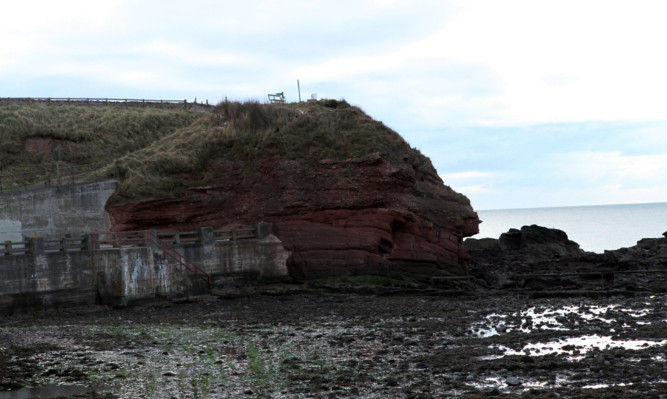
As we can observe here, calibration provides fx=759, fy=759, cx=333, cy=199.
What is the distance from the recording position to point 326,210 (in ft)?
133

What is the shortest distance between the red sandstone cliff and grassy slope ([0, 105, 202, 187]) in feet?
56.1

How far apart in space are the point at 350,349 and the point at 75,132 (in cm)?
4675

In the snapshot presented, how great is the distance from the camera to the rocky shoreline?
1680 centimetres

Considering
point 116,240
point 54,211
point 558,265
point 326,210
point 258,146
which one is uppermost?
point 258,146

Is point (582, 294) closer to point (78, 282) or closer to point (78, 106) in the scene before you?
point (78, 282)

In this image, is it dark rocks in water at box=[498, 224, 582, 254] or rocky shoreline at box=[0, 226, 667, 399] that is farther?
A: dark rocks in water at box=[498, 224, 582, 254]

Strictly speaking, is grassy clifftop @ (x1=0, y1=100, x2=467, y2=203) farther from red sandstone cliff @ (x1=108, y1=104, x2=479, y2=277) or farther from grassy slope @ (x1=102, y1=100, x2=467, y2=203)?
red sandstone cliff @ (x1=108, y1=104, x2=479, y2=277)

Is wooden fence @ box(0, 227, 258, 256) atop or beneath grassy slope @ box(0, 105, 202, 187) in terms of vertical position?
beneath

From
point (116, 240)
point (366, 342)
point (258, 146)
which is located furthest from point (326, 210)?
point (366, 342)

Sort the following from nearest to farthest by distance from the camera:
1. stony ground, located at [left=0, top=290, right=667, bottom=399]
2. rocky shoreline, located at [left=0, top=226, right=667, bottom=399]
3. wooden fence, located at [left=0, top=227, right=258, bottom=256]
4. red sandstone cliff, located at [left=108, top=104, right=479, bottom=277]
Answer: stony ground, located at [left=0, top=290, right=667, bottom=399]
rocky shoreline, located at [left=0, top=226, right=667, bottom=399]
wooden fence, located at [left=0, top=227, right=258, bottom=256]
red sandstone cliff, located at [left=108, top=104, right=479, bottom=277]

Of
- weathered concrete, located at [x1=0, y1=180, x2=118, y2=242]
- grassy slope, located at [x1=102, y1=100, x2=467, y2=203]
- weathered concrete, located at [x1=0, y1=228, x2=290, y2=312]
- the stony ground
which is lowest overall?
the stony ground

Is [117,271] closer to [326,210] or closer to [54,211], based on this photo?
[54,211]

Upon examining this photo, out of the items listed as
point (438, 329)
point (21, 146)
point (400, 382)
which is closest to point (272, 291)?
point (438, 329)

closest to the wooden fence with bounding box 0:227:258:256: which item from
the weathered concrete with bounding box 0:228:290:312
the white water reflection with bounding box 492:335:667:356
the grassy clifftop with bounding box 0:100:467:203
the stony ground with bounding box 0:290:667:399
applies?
the weathered concrete with bounding box 0:228:290:312
